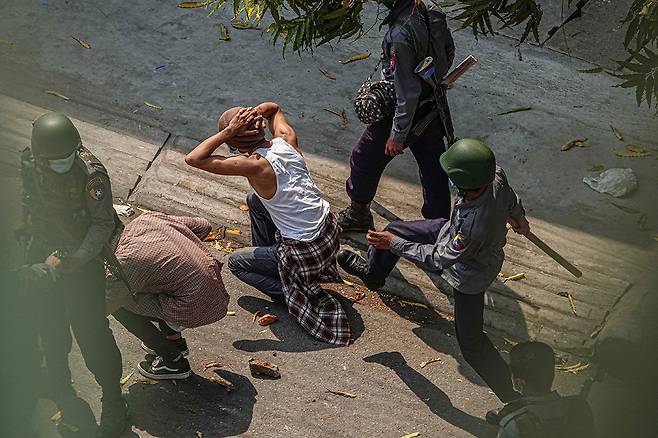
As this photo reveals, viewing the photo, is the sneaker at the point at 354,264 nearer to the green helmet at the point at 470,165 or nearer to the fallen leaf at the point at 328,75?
the green helmet at the point at 470,165

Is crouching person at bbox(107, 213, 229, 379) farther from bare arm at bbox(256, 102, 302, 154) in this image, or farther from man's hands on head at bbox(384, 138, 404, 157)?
man's hands on head at bbox(384, 138, 404, 157)

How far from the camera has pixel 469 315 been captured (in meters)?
5.07

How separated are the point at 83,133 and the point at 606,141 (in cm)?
402

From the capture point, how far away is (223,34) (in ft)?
27.3

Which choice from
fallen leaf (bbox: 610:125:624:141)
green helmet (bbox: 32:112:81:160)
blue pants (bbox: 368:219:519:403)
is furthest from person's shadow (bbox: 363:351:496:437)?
fallen leaf (bbox: 610:125:624:141)

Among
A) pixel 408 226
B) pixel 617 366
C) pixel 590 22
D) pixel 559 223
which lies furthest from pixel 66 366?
pixel 590 22

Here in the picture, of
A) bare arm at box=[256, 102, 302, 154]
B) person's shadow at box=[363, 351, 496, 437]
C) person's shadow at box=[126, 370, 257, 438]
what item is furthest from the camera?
bare arm at box=[256, 102, 302, 154]

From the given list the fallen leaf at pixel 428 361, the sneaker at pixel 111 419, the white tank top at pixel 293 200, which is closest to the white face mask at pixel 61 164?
the sneaker at pixel 111 419

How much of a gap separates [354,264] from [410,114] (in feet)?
3.38

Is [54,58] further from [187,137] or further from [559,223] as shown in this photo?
[559,223]

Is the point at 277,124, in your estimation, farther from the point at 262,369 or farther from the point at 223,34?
the point at 223,34

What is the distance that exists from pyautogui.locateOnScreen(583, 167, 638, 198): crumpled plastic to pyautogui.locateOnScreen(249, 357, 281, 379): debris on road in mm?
2991

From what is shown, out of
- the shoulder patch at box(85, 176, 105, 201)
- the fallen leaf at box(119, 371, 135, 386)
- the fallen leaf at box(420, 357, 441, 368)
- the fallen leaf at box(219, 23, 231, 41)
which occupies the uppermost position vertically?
the shoulder patch at box(85, 176, 105, 201)

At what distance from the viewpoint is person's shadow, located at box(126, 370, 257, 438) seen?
199 inches
